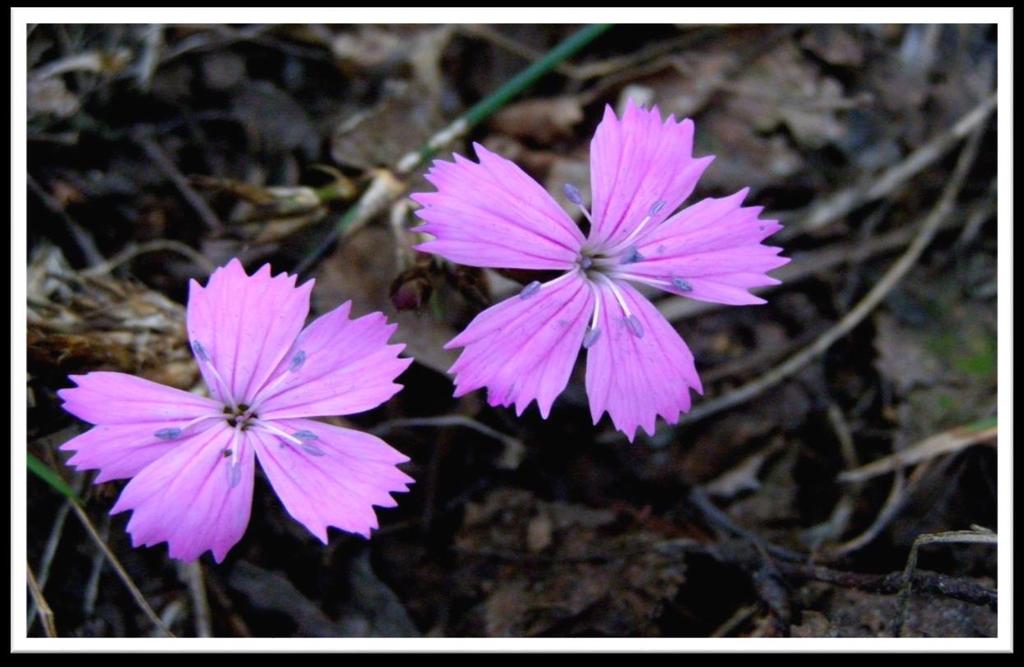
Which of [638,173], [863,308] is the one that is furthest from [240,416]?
[863,308]

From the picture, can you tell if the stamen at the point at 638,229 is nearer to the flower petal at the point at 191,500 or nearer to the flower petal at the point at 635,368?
the flower petal at the point at 635,368

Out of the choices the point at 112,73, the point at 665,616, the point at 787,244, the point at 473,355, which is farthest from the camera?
the point at 787,244

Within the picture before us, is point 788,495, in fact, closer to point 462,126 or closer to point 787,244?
point 787,244

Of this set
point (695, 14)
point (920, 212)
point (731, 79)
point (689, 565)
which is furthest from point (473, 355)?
point (920, 212)

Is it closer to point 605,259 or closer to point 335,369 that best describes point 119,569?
point 335,369

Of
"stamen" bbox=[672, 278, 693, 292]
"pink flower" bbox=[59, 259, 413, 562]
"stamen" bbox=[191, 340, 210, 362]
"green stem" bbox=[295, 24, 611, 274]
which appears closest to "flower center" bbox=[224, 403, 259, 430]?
"pink flower" bbox=[59, 259, 413, 562]

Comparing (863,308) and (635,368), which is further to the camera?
(863,308)
